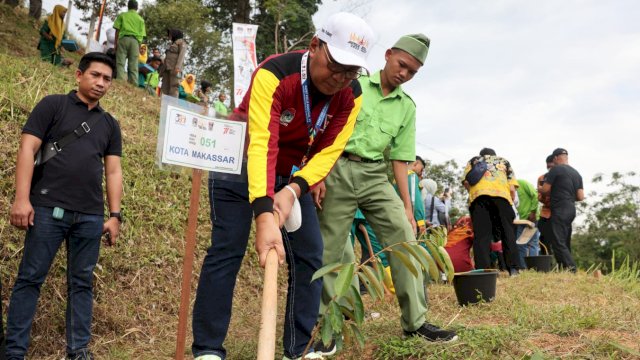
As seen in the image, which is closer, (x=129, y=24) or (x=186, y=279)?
(x=186, y=279)

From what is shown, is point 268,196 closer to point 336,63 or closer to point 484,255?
point 336,63

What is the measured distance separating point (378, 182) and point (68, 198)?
1.79 m

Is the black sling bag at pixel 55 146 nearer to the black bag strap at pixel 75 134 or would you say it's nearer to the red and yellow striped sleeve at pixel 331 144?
the black bag strap at pixel 75 134

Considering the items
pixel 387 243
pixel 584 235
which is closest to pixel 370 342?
pixel 387 243

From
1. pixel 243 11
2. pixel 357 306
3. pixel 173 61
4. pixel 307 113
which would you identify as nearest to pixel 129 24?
pixel 173 61

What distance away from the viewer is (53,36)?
9.52m

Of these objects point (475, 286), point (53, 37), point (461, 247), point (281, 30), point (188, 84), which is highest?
point (281, 30)

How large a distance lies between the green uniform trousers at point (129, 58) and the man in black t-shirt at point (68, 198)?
826cm

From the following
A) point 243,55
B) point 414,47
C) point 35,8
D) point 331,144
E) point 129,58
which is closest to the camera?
point 331,144

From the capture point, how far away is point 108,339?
12.8 feet

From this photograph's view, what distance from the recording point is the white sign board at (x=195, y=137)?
3.07m

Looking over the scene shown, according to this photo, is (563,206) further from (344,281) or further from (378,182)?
(344,281)

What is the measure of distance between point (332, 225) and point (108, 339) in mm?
1782

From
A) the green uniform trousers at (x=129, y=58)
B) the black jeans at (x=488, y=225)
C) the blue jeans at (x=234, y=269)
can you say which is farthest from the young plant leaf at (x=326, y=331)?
the green uniform trousers at (x=129, y=58)
